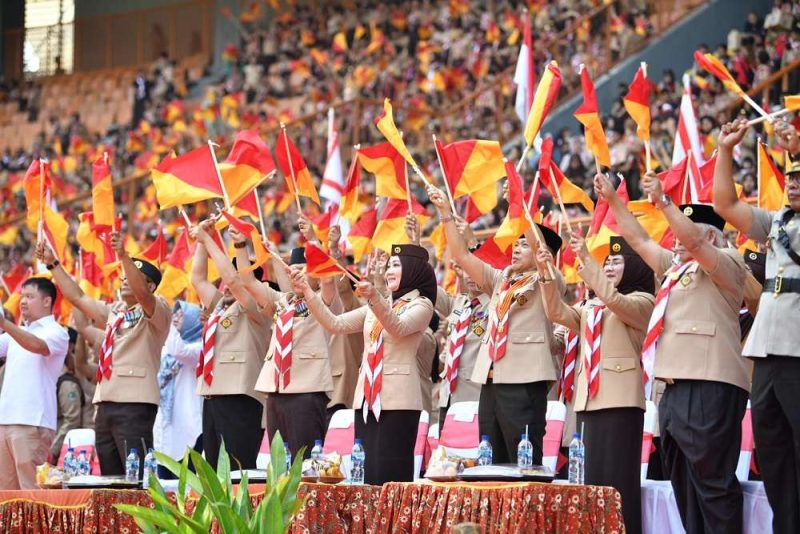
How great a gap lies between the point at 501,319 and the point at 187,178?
2719 mm

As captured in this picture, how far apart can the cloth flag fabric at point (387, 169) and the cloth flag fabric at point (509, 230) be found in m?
0.81

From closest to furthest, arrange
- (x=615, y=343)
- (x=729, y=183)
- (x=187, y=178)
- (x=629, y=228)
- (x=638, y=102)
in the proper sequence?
1. (x=729, y=183)
2. (x=629, y=228)
3. (x=615, y=343)
4. (x=638, y=102)
5. (x=187, y=178)

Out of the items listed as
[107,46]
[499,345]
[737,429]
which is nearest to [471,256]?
[499,345]

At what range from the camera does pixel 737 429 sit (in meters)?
6.25

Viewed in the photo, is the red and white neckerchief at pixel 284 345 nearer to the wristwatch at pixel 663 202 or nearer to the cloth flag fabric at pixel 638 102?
the cloth flag fabric at pixel 638 102

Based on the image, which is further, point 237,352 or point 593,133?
point 237,352

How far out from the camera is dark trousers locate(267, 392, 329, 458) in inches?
309

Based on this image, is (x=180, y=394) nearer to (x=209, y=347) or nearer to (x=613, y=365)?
(x=209, y=347)

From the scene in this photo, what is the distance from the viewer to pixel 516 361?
7.26m

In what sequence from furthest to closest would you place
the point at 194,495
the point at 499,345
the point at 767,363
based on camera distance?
the point at 499,345 < the point at 194,495 < the point at 767,363

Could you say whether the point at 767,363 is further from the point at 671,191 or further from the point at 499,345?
the point at 671,191

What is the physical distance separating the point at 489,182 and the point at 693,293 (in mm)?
2769

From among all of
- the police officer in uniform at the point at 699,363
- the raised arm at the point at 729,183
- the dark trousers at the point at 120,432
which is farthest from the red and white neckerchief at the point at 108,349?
the raised arm at the point at 729,183

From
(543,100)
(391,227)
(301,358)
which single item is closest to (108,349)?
(301,358)
